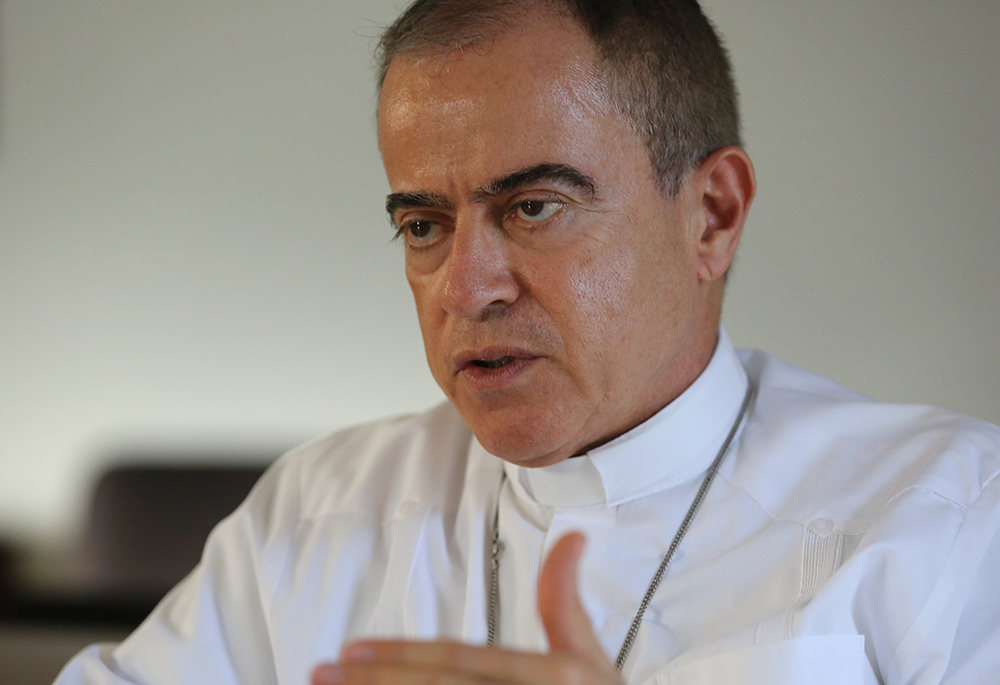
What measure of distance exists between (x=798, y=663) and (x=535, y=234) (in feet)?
1.77

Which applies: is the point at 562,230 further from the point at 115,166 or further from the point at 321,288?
the point at 115,166

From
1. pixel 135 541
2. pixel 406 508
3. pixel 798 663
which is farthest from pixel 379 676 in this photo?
pixel 135 541

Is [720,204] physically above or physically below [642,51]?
below

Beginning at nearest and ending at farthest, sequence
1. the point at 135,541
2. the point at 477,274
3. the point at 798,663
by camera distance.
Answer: the point at 798,663
the point at 477,274
the point at 135,541

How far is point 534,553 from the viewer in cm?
127

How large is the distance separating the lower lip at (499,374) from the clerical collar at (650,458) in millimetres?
170

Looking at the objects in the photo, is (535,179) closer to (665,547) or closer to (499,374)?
(499,374)

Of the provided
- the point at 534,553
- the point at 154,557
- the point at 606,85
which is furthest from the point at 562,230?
the point at 154,557

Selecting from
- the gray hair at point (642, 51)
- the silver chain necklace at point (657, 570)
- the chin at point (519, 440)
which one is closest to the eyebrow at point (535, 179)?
the gray hair at point (642, 51)

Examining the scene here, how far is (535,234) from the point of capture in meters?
1.12

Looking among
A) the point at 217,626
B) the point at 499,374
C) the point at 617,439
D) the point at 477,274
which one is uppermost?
the point at 477,274

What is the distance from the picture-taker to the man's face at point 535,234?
1104 millimetres

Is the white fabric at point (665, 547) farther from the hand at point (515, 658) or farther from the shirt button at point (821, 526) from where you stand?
the hand at point (515, 658)

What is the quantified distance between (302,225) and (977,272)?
1644 mm
